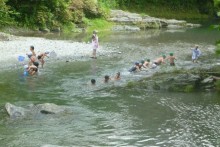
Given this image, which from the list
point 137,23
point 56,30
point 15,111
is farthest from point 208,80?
point 137,23

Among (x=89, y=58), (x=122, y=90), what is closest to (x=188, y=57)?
(x=89, y=58)

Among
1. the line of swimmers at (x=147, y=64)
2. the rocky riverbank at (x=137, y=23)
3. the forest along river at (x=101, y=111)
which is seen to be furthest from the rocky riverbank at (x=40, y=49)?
the rocky riverbank at (x=137, y=23)

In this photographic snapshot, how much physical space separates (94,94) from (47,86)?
114 inches

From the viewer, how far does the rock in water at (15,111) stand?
1612cm

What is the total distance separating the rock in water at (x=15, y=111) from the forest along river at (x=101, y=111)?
1.01ft

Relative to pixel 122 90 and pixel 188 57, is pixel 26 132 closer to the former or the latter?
pixel 122 90

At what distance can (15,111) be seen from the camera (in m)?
16.2

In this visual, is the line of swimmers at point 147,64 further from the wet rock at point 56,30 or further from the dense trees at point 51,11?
the wet rock at point 56,30

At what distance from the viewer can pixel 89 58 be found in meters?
30.3

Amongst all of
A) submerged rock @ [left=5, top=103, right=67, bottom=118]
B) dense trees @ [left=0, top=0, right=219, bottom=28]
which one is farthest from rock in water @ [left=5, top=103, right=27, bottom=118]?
dense trees @ [left=0, top=0, right=219, bottom=28]

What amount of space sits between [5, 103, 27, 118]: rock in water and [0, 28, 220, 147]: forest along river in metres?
0.31

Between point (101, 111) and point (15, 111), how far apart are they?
3415 millimetres

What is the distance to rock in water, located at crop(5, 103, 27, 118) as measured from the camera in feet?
52.9

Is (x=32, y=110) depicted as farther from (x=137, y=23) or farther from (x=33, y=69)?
(x=137, y=23)
